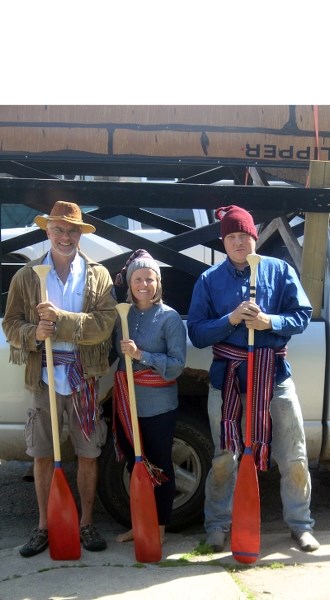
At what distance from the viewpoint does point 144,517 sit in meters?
4.13

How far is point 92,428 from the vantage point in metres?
4.27

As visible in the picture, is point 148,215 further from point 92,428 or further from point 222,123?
point 92,428

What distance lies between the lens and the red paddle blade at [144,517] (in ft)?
13.5

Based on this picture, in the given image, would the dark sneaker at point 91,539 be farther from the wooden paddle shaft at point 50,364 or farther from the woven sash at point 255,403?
the woven sash at point 255,403

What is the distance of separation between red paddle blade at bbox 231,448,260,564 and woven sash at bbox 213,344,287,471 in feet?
0.31

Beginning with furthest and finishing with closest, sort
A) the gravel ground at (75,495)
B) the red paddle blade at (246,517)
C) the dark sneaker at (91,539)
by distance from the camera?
the gravel ground at (75,495), the dark sneaker at (91,539), the red paddle blade at (246,517)

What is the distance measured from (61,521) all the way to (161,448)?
24.9 inches

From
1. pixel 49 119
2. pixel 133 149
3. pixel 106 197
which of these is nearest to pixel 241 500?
pixel 106 197

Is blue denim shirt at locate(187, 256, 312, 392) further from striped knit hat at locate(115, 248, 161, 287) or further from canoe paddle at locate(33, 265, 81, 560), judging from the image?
canoe paddle at locate(33, 265, 81, 560)

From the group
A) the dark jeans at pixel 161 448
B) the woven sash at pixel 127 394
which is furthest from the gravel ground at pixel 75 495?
the woven sash at pixel 127 394

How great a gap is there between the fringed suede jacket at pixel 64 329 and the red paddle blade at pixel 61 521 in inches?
20.0

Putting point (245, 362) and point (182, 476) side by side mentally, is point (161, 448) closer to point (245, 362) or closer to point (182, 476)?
point (182, 476)

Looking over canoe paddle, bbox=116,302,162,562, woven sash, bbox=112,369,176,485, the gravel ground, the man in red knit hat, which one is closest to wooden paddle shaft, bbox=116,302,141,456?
canoe paddle, bbox=116,302,162,562

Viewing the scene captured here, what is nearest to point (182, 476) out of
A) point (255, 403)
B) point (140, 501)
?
point (140, 501)
